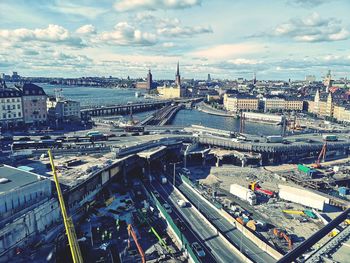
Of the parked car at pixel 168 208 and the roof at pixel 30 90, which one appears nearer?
the parked car at pixel 168 208

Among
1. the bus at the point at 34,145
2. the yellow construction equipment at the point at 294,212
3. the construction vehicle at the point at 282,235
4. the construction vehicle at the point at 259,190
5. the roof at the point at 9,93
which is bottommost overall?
the yellow construction equipment at the point at 294,212

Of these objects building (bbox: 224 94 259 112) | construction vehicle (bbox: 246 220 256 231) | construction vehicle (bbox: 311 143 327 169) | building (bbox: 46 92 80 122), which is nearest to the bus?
construction vehicle (bbox: 246 220 256 231)

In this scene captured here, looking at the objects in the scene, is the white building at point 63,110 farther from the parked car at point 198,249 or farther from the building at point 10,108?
the parked car at point 198,249

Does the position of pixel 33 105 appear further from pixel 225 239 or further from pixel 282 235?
pixel 282 235

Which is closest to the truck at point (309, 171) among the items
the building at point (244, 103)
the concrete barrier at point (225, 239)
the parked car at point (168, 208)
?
the concrete barrier at point (225, 239)

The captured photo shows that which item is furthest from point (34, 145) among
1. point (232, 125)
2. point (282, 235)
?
point (232, 125)

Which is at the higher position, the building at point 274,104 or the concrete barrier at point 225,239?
the building at point 274,104

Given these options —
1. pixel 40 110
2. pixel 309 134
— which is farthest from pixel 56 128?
pixel 309 134
